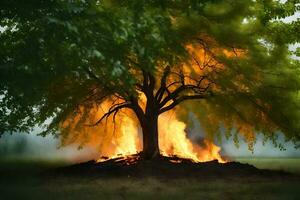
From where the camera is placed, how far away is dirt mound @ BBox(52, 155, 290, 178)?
2419 centimetres

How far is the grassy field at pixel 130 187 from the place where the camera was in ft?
54.5

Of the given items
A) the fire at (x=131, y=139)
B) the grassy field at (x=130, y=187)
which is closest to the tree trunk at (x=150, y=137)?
the fire at (x=131, y=139)

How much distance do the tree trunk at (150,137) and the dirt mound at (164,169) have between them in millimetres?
606

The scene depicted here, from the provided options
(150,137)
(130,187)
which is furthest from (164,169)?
(130,187)

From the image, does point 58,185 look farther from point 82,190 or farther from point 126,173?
point 126,173

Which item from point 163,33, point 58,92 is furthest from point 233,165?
point 163,33

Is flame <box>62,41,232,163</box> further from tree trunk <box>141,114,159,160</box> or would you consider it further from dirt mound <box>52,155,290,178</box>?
dirt mound <box>52,155,290,178</box>

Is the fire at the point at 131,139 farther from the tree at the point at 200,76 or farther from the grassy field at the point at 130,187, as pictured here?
the grassy field at the point at 130,187

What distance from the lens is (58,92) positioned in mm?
27188

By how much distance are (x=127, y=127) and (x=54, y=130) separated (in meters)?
5.05

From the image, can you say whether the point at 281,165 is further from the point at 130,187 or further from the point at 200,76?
the point at 130,187

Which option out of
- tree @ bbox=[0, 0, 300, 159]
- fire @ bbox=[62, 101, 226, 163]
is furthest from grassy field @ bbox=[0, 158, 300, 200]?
fire @ bbox=[62, 101, 226, 163]

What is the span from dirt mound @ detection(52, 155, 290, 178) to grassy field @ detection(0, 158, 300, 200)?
1.36 m

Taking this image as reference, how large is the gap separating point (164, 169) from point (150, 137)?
12.3ft
